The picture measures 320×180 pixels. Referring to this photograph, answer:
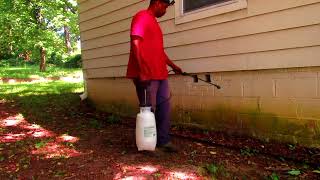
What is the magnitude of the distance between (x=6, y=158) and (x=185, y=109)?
2.99 metres

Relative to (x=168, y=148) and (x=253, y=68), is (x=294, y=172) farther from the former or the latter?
(x=253, y=68)

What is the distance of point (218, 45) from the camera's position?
5.86 m

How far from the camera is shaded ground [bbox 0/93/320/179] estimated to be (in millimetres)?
4238

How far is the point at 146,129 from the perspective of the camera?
4676 mm

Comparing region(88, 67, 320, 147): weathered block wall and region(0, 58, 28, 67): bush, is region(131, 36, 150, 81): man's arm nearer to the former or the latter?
region(88, 67, 320, 147): weathered block wall

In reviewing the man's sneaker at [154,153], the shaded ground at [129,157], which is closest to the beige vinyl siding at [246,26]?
the shaded ground at [129,157]

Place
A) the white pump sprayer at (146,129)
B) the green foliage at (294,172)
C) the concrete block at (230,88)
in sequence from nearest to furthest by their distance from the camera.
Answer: the green foliage at (294,172) → the white pump sprayer at (146,129) → the concrete block at (230,88)

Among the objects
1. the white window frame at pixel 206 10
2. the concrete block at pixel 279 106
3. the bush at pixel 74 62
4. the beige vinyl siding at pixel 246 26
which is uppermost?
the bush at pixel 74 62

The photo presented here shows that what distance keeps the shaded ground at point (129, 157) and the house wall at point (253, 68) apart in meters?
0.30

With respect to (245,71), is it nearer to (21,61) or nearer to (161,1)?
(161,1)

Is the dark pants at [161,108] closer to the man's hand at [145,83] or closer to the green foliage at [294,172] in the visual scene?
the man's hand at [145,83]

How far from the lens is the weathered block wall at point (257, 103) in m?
4.80

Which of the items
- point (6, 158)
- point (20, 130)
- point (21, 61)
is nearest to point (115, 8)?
point (20, 130)

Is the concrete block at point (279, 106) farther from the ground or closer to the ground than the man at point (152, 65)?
closer to the ground
